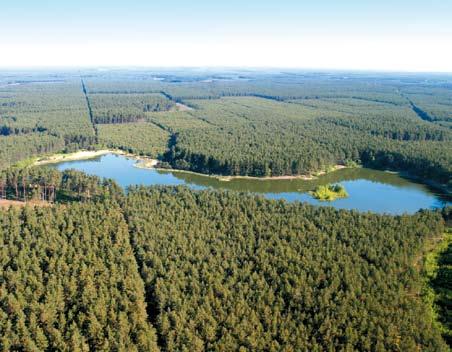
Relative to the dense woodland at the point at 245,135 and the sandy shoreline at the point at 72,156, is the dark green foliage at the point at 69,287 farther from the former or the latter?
the sandy shoreline at the point at 72,156

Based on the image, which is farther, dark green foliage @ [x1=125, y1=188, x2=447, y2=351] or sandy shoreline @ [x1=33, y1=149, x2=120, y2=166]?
sandy shoreline @ [x1=33, y1=149, x2=120, y2=166]

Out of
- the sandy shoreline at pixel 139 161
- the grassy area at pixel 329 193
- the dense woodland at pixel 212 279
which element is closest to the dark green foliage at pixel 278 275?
the dense woodland at pixel 212 279

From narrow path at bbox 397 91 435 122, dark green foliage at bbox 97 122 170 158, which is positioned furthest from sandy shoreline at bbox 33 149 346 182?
narrow path at bbox 397 91 435 122

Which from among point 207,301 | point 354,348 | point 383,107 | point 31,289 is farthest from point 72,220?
point 383,107

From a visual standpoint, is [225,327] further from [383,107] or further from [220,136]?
[383,107]

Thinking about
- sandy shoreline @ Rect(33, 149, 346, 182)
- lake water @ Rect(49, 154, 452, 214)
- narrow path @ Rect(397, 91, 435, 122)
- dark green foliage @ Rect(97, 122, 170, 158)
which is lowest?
lake water @ Rect(49, 154, 452, 214)

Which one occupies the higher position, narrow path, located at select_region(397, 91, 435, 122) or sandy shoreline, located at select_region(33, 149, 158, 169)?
narrow path, located at select_region(397, 91, 435, 122)

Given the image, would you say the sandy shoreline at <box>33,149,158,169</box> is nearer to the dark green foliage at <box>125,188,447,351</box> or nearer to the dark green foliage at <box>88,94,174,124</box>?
the dark green foliage at <box>88,94,174,124</box>
